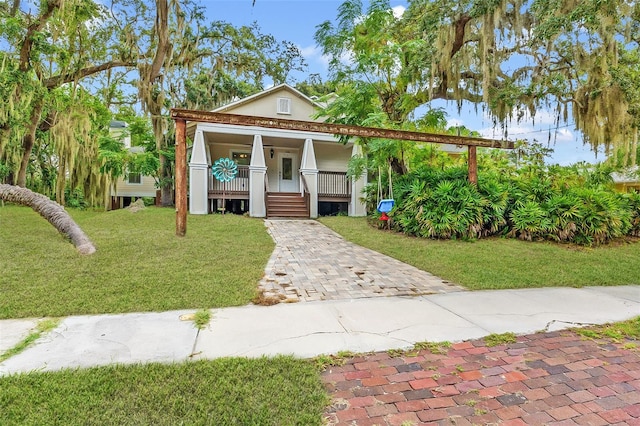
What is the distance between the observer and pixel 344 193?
14.4 metres

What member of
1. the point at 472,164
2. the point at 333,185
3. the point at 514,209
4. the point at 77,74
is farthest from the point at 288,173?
the point at 514,209

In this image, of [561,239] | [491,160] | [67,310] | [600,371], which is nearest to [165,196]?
[67,310]

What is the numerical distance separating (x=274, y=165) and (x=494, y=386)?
551 inches

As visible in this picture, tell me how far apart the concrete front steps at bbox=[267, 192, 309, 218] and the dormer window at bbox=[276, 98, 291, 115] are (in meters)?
3.44

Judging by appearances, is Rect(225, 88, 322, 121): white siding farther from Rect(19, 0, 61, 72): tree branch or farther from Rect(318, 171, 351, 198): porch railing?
Rect(19, 0, 61, 72): tree branch

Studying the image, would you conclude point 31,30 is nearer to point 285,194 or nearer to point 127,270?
point 127,270

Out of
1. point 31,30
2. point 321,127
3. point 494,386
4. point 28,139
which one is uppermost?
point 31,30

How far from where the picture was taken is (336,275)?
557 cm

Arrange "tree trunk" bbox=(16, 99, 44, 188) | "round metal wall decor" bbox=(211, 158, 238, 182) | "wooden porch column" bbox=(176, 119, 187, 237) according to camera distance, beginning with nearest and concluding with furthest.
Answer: "wooden porch column" bbox=(176, 119, 187, 237) < "tree trunk" bbox=(16, 99, 44, 188) < "round metal wall decor" bbox=(211, 158, 238, 182)

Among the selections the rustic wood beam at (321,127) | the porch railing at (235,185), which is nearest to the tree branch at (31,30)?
the rustic wood beam at (321,127)

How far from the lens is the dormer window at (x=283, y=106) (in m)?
14.1

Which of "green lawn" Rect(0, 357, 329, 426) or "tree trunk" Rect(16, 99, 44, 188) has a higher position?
"tree trunk" Rect(16, 99, 44, 188)

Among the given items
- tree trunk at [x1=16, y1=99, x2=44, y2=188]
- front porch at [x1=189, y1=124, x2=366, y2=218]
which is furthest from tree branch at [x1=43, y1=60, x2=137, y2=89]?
front porch at [x1=189, y1=124, x2=366, y2=218]

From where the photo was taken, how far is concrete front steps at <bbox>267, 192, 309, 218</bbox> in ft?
43.5
